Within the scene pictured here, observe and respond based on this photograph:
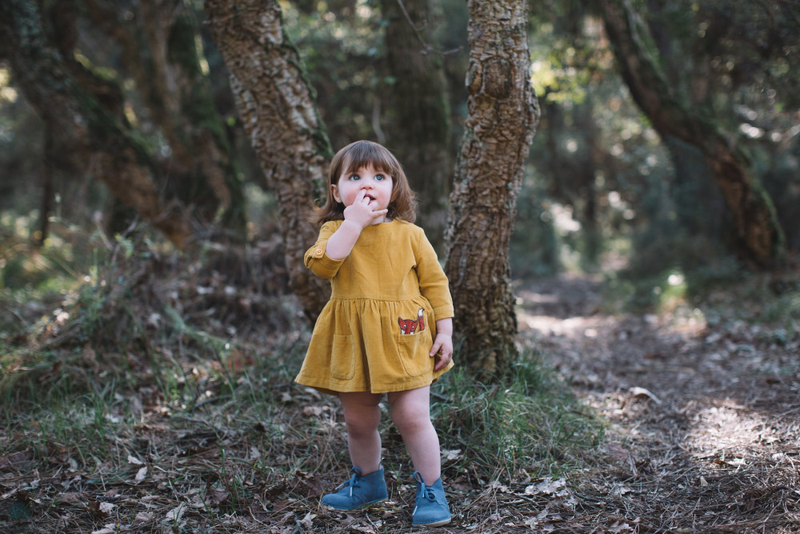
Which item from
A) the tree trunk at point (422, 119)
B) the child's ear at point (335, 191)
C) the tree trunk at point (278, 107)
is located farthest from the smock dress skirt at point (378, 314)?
the tree trunk at point (422, 119)

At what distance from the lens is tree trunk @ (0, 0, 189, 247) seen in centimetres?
532

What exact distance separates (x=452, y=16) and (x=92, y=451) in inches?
406

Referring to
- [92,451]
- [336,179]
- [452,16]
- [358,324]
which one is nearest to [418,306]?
[358,324]

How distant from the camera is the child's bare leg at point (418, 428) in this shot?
7.23 feet

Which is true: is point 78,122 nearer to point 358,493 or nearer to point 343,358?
point 343,358

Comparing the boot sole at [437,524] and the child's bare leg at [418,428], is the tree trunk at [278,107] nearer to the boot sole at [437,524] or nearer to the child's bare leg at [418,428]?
the child's bare leg at [418,428]

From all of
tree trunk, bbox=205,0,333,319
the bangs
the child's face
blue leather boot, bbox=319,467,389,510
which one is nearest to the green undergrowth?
blue leather boot, bbox=319,467,389,510

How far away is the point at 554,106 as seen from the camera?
12812 mm

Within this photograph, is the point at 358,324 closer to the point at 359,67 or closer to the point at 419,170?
Result: the point at 419,170

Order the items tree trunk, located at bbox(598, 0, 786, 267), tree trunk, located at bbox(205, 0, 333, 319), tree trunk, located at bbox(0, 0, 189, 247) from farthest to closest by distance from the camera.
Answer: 1. tree trunk, located at bbox(598, 0, 786, 267)
2. tree trunk, located at bbox(0, 0, 189, 247)
3. tree trunk, located at bbox(205, 0, 333, 319)

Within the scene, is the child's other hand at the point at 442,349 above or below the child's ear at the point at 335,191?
below

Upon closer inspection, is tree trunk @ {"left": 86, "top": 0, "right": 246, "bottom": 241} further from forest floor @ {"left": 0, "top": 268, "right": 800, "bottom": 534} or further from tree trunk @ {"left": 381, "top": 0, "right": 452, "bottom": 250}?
forest floor @ {"left": 0, "top": 268, "right": 800, "bottom": 534}

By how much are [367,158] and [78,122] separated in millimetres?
4764

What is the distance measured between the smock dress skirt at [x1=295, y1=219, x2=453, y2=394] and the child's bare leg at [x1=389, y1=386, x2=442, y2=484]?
0.28 feet
